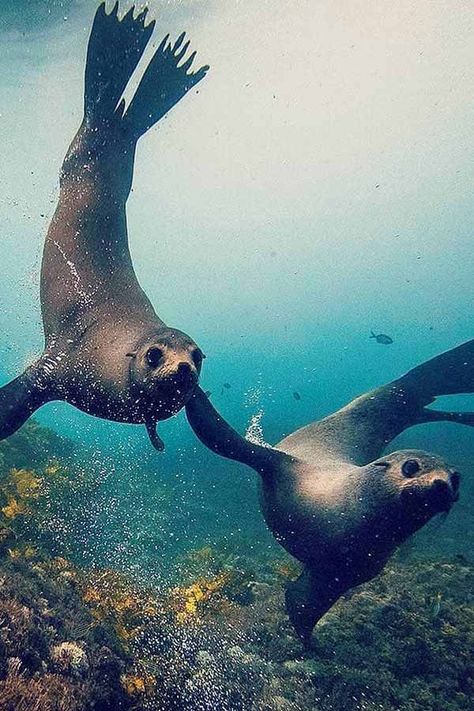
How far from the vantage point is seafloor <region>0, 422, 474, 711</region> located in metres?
3.29

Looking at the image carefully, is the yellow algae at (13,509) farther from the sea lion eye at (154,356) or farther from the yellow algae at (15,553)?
the sea lion eye at (154,356)

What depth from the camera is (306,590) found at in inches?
162

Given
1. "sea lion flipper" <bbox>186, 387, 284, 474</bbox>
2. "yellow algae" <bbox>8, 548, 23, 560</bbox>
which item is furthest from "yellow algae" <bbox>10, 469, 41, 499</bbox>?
A: "sea lion flipper" <bbox>186, 387, 284, 474</bbox>

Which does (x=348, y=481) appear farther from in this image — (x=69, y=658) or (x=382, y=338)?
(x=382, y=338)

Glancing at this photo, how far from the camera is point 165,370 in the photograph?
2.72 meters

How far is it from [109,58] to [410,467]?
15.9ft

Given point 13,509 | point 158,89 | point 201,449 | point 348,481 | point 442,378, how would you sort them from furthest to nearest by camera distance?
point 201,449 → point 13,509 → point 158,89 → point 442,378 → point 348,481

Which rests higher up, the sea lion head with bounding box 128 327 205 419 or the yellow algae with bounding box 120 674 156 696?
the sea lion head with bounding box 128 327 205 419

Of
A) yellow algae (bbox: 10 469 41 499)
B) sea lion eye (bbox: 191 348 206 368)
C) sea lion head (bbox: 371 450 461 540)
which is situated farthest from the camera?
yellow algae (bbox: 10 469 41 499)

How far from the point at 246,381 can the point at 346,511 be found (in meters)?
113

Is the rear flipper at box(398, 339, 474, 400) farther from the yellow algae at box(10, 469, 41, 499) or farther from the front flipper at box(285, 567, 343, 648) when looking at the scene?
the yellow algae at box(10, 469, 41, 499)

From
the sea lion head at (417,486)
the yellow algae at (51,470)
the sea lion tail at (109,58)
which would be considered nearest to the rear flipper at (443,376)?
the sea lion head at (417,486)

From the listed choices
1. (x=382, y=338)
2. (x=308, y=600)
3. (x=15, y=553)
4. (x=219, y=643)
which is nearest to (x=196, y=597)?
(x=219, y=643)

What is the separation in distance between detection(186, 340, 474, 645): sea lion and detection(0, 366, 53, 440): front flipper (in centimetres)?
127
